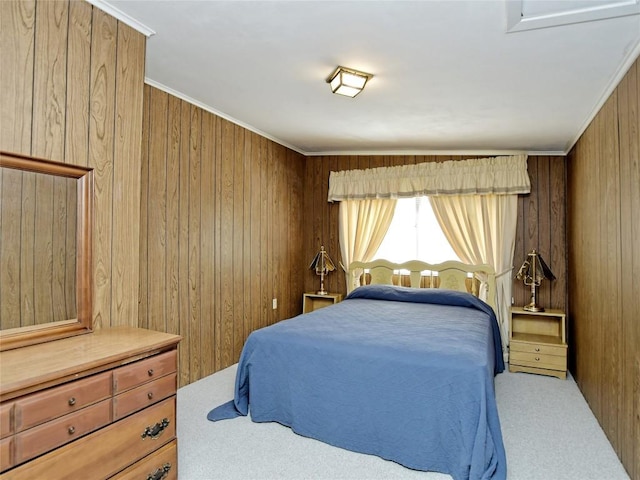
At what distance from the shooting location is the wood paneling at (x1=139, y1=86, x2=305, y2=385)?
298 cm

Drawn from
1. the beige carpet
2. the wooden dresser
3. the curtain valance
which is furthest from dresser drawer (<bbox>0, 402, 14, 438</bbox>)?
the curtain valance

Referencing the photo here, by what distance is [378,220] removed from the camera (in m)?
4.71

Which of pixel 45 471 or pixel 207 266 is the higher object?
pixel 207 266

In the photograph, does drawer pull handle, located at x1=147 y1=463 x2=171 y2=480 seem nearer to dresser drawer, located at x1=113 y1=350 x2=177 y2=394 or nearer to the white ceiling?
dresser drawer, located at x1=113 y1=350 x2=177 y2=394

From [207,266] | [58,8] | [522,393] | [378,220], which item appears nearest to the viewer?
[58,8]

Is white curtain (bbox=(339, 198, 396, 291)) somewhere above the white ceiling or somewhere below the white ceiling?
below

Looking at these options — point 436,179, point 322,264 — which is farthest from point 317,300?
point 436,179

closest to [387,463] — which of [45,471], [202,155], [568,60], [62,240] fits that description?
[45,471]

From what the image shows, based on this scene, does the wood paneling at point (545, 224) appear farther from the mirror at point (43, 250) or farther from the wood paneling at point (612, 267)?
the mirror at point (43, 250)

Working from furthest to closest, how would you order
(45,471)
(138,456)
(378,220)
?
(378,220) → (138,456) → (45,471)

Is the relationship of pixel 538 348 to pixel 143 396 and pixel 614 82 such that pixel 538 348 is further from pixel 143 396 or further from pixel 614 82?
pixel 143 396

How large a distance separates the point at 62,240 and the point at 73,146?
45 centimetres

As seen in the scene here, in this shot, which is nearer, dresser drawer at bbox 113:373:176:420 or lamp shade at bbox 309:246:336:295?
dresser drawer at bbox 113:373:176:420

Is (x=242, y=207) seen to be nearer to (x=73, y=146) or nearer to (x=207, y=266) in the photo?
(x=207, y=266)
